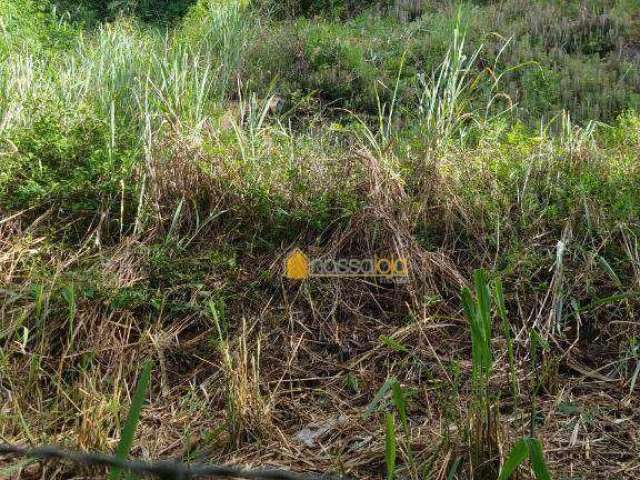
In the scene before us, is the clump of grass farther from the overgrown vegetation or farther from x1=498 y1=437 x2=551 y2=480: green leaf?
x1=498 y1=437 x2=551 y2=480: green leaf

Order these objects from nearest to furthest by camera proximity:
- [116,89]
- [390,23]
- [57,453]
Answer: [57,453], [116,89], [390,23]

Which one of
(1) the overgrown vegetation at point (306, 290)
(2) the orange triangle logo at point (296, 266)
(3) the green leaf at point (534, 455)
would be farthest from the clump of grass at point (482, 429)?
(2) the orange triangle logo at point (296, 266)

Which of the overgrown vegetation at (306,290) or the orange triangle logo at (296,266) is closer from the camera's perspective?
the overgrown vegetation at (306,290)

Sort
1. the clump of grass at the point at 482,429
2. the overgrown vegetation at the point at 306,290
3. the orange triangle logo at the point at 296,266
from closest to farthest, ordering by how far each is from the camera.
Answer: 1. the clump of grass at the point at 482,429
2. the overgrown vegetation at the point at 306,290
3. the orange triangle logo at the point at 296,266

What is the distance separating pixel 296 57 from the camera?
649 centimetres

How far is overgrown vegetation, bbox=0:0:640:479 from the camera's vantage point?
231cm

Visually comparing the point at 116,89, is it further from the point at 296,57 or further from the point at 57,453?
the point at 57,453

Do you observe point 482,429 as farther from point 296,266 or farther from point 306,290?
point 296,266

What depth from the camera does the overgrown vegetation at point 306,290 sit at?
2312 millimetres

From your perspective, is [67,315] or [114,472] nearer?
[114,472]

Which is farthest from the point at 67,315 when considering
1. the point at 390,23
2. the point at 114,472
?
the point at 390,23

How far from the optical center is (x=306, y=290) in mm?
2990

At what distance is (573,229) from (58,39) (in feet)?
20.3

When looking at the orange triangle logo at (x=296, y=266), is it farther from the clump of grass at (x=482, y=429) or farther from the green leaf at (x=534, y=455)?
the green leaf at (x=534, y=455)
